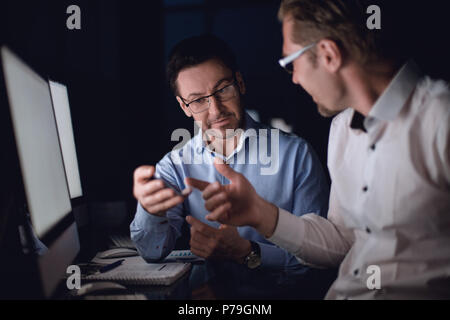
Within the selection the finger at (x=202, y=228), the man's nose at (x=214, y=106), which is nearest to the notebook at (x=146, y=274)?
the finger at (x=202, y=228)

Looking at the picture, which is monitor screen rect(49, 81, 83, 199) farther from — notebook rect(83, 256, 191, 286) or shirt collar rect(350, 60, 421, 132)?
shirt collar rect(350, 60, 421, 132)

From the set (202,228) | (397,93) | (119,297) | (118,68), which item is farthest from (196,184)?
(118,68)

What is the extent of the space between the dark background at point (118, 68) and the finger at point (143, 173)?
0.40 m

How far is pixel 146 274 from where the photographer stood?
99cm

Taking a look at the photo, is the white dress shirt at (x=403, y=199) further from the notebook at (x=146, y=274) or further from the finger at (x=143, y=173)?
the finger at (x=143, y=173)

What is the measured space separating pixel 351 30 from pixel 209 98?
2.42 ft

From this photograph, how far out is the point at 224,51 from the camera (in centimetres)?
155

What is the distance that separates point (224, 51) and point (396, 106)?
2.94 ft

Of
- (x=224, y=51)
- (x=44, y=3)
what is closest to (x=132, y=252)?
(x=224, y=51)

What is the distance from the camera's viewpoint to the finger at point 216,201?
2.89ft

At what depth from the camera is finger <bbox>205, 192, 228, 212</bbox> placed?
88 cm

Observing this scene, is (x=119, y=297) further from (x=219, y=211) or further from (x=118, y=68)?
(x=118, y=68)

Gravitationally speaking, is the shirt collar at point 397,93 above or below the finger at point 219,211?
above

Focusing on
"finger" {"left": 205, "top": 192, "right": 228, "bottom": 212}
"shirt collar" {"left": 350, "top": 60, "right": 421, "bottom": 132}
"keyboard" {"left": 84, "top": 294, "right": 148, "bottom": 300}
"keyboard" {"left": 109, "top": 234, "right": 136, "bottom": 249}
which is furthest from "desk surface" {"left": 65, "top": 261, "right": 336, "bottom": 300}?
"shirt collar" {"left": 350, "top": 60, "right": 421, "bottom": 132}
